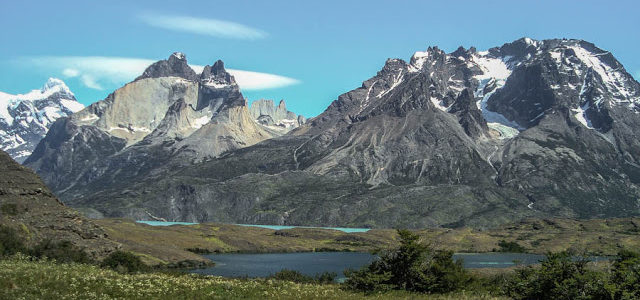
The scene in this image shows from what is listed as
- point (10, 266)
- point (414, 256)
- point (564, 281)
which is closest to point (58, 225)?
point (10, 266)

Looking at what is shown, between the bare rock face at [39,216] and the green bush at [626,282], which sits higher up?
the bare rock face at [39,216]

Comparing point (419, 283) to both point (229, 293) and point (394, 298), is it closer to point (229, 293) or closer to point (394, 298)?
point (394, 298)

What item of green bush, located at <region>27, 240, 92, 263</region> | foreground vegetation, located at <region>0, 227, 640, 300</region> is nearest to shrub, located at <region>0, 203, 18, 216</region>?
green bush, located at <region>27, 240, 92, 263</region>

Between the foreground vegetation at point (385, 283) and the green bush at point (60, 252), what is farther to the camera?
the green bush at point (60, 252)

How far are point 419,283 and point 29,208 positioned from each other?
7656 cm

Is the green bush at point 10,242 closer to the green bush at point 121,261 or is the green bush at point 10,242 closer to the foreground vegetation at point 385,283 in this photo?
the foreground vegetation at point 385,283

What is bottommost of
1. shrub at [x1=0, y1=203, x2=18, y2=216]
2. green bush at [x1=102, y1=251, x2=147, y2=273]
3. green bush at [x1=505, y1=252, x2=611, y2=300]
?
green bush at [x1=505, y1=252, x2=611, y2=300]

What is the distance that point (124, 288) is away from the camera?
6738cm

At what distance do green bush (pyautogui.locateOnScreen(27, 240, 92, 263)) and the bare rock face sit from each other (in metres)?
1.65

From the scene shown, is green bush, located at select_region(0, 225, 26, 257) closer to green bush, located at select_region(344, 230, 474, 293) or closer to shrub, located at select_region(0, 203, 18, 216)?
shrub, located at select_region(0, 203, 18, 216)

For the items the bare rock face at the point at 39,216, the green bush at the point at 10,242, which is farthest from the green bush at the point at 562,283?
the bare rock face at the point at 39,216

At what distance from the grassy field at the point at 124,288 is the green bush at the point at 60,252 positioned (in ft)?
65.9

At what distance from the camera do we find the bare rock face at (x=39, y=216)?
114875 mm

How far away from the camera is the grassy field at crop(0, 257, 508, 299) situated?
61.0 m
